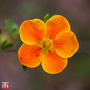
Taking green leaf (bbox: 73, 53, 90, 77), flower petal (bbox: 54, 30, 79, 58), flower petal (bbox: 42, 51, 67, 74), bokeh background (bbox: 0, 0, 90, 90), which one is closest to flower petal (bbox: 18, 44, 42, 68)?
flower petal (bbox: 42, 51, 67, 74)

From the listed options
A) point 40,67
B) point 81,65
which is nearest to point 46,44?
point 40,67

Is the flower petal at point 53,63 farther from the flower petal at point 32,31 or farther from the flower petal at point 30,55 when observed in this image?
the flower petal at point 32,31

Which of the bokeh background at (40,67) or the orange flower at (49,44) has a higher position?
the orange flower at (49,44)

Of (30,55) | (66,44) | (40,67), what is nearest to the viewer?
(30,55)

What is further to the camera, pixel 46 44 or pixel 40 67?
pixel 40 67

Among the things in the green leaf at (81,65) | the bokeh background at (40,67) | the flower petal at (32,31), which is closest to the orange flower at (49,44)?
the flower petal at (32,31)

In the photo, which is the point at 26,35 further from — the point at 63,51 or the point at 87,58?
the point at 87,58

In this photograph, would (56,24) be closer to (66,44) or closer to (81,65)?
(66,44)

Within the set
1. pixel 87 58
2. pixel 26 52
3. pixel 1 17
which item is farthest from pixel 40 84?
pixel 26 52
